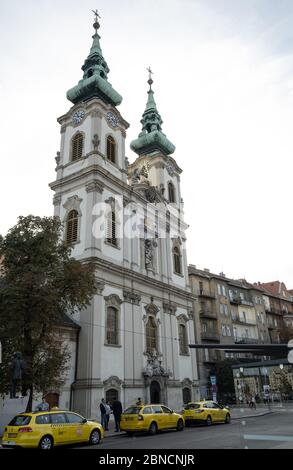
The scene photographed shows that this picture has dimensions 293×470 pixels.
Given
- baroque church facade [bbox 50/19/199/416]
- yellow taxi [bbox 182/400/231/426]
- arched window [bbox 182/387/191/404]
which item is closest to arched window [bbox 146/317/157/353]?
baroque church facade [bbox 50/19/199/416]

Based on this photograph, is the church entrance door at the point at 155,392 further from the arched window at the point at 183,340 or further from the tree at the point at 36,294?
the tree at the point at 36,294

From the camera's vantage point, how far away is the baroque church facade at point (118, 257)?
91.9 ft

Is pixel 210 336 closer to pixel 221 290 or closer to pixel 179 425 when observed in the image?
pixel 221 290

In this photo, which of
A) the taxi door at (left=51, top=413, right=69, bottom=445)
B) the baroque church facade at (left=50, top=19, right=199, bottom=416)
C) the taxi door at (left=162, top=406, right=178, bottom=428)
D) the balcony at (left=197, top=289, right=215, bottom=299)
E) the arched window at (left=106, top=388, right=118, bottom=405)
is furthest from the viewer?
the balcony at (left=197, top=289, right=215, bottom=299)

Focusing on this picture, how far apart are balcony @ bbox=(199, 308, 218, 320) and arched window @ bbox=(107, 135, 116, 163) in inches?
1011

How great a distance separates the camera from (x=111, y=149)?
36719 millimetres

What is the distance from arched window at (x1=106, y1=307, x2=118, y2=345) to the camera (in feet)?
95.8

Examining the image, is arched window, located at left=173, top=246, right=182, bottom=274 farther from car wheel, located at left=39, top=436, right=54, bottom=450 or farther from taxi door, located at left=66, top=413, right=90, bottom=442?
car wheel, located at left=39, top=436, right=54, bottom=450

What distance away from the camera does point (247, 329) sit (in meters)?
61.7

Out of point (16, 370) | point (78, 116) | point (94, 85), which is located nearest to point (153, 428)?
point (16, 370)

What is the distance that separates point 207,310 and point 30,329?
39052 millimetres

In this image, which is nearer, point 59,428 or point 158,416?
point 59,428

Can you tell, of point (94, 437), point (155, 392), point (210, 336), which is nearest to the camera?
point (94, 437)

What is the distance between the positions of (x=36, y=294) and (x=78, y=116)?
2301 cm
